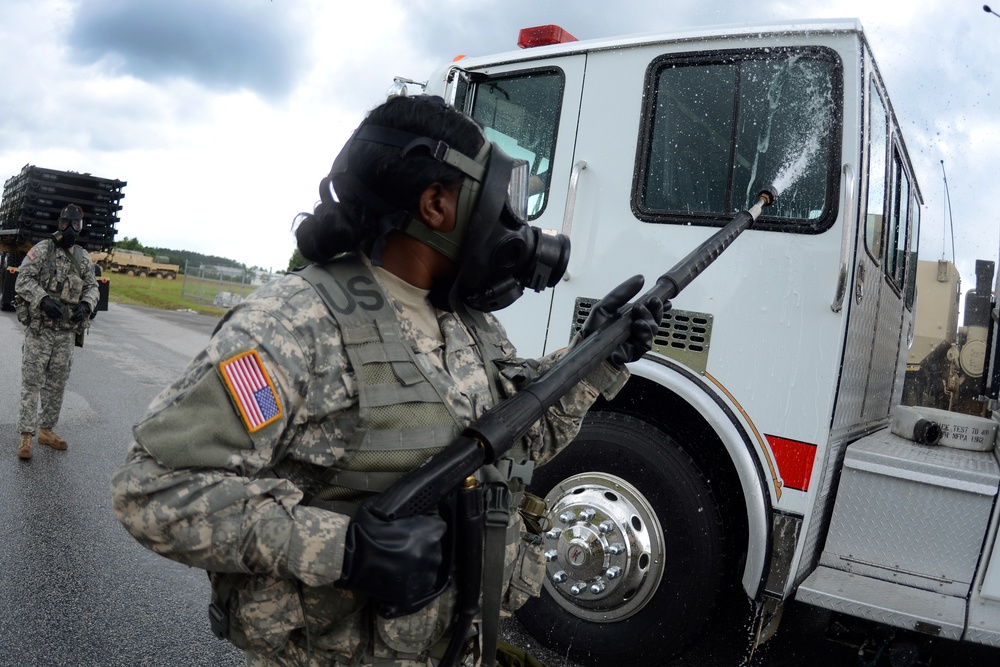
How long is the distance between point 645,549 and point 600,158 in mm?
1609

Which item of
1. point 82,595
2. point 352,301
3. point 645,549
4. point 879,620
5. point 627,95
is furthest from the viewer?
point 82,595

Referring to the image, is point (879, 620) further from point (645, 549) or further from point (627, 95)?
point (627, 95)

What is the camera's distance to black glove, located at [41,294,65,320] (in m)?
6.05

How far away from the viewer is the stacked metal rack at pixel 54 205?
18.9 m

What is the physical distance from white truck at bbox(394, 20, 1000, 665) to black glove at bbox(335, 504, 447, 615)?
1.91 metres

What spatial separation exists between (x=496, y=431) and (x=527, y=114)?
7.95ft

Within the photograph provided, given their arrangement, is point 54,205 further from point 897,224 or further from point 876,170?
point 876,170

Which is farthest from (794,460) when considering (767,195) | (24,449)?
(24,449)

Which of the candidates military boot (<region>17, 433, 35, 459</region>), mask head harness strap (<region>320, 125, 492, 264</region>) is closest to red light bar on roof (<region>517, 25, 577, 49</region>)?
mask head harness strap (<region>320, 125, 492, 264</region>)

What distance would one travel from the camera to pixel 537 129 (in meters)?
3.60

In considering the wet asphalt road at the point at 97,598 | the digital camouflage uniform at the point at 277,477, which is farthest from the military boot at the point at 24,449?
the digital camouflage uniform at the point at 277,477

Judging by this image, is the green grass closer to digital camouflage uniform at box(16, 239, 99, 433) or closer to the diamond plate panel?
digital camouflage uniform at box(16, 239, 99, 433)

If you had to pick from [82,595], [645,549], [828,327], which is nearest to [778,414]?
[828,327]

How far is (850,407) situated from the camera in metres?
3.22
